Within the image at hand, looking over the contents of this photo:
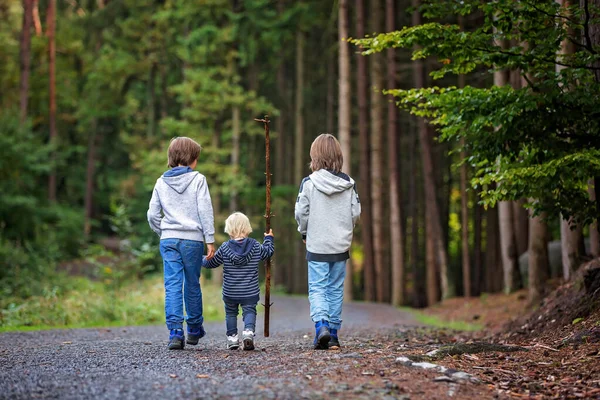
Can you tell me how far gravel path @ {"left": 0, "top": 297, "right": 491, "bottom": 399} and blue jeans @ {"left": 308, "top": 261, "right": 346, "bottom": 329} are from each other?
0.38 meters

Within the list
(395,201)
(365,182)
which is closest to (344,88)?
(365,182)

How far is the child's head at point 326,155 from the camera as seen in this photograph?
7.49 m

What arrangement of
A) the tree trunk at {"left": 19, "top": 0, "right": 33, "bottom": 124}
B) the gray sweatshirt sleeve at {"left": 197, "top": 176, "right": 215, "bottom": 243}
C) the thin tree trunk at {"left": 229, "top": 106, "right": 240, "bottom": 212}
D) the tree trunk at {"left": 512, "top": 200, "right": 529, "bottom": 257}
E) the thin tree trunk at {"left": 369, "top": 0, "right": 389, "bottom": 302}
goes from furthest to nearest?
the tree trunk at {"left": 19, "top": 0, "right": 33, "bottom": 124}, the thin tree trunk at {"left": 229, "top": 106, "right": 240, "bottom": 212}, the thin tree trunk at {"left": 369, "top": 0, "right": 389, "bottom": 302}, the tree trunk at {"left": 512, "top": 200, "right": 529, "bottom": 257}, the gray sweatshirt sleeve at {"left": 197, "top": 176, "right": 215, "bottom": 243}

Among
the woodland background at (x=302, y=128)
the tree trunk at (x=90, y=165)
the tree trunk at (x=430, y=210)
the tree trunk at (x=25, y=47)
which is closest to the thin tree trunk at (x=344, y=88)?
the woodland background at (x=302, y=128)

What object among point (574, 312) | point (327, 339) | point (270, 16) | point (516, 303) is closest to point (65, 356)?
point (327, 339)

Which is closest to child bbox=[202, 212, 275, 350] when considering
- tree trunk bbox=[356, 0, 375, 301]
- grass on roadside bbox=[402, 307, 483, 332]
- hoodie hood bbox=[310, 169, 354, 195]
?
hoodie hood bbox=[310, 169, 354, 195]

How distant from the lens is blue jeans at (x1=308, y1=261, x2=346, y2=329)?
732cm

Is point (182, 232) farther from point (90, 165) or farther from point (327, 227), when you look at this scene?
point (90, 165)

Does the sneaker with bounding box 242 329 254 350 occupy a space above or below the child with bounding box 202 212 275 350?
below

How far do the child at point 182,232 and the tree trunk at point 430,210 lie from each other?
553 inches

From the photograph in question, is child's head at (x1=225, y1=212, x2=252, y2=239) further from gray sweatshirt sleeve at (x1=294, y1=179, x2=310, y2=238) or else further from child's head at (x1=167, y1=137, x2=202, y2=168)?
child's head at (x1=167, y1=137, x2=202, y2=168)

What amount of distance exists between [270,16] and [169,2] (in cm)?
441

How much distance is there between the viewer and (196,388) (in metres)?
4.84

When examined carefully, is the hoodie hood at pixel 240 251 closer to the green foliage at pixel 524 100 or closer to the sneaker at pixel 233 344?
the sneaker at pixel 233 344
